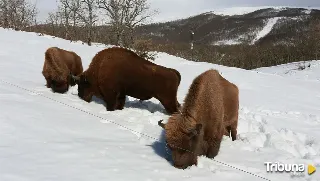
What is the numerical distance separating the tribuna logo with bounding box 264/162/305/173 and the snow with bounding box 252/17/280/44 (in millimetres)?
147069

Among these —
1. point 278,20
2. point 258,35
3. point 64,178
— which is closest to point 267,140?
point 64,178

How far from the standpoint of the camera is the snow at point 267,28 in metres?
150

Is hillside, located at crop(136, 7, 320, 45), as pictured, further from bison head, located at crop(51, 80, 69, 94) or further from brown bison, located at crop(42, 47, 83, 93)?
bison head, located at crop(51, 80, 69, 94)

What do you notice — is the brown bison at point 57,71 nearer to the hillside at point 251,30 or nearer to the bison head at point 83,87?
the bison head at point 83,87

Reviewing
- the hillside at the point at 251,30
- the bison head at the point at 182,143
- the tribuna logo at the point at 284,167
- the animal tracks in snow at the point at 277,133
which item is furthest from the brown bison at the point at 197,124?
the hillside at the point at 251,30

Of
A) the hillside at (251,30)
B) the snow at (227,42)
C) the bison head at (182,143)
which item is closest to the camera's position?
the bison head at (182,143)

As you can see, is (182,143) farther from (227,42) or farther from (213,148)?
(227,42)

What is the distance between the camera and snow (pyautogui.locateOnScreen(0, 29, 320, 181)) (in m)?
5.25

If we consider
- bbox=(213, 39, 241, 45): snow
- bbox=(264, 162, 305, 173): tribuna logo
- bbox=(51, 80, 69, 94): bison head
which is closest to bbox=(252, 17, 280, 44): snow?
bbox=(213, 39, 241, 45): snow

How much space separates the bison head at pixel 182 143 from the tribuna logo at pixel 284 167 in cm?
145

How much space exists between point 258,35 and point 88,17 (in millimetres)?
117358

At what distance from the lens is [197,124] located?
226 inches

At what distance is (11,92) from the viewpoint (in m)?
9.12

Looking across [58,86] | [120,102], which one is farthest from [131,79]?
[58,86]
